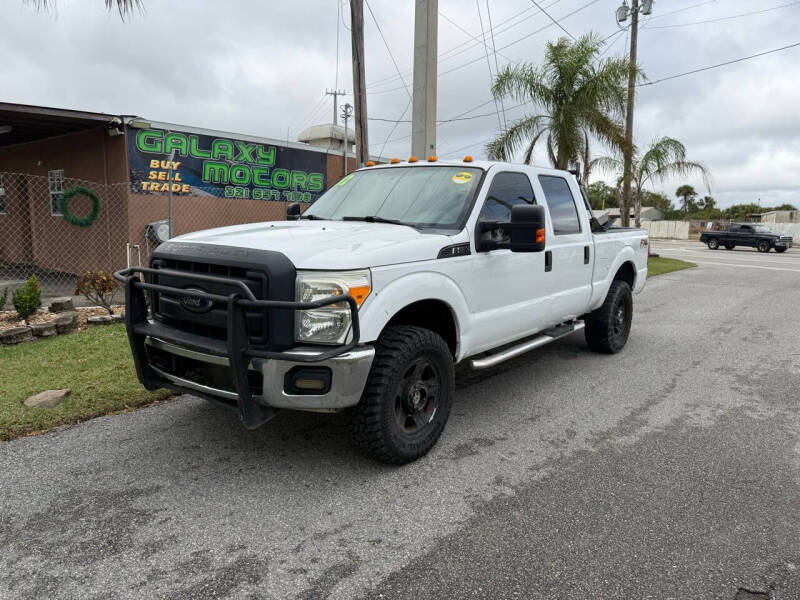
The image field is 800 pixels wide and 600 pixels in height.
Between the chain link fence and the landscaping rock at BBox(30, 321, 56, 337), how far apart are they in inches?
146

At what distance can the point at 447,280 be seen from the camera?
12.7 feet

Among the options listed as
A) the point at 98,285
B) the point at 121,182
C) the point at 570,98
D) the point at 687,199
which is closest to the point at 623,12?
the point at 570,98

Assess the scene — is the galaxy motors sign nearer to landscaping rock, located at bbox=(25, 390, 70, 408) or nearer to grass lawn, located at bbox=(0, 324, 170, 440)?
grass lawn, located at bbox=(0, 324, 170, 440)

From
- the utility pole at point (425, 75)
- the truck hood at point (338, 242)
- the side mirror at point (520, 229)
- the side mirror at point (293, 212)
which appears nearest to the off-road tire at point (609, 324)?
the side mirror at point (520, 229)

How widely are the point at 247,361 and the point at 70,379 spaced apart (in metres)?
2.94

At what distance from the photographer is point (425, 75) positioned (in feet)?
31.4

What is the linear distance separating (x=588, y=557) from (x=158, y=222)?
10.7 meters

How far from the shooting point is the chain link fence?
11.2 m

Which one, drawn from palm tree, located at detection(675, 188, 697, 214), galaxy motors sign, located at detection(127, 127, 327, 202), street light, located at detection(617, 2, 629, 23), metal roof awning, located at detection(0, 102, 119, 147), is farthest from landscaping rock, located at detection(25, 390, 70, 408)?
palm tree, located at detection(675, 188, 697, 214)

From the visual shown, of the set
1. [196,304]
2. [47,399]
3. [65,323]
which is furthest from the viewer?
[65,323]

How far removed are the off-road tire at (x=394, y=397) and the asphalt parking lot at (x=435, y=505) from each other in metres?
0.17

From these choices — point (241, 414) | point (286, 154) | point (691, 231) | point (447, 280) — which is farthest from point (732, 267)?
point (691, 231)

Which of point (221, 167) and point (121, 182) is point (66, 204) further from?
point (221, 167)

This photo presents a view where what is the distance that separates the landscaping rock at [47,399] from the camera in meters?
4.57
